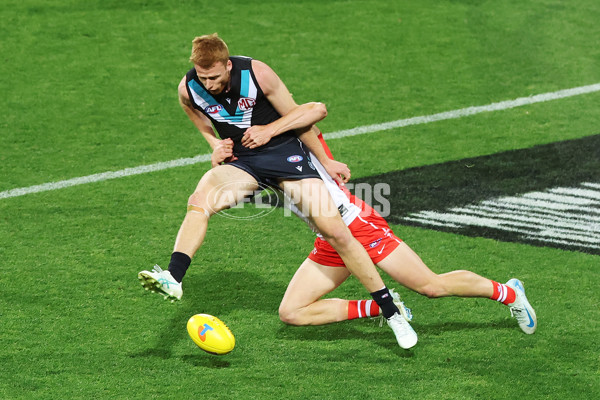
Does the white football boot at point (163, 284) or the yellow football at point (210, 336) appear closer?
the white football boot at point (163, 284)

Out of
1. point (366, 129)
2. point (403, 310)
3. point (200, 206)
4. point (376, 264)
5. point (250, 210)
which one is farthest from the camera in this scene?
point (366, 129)

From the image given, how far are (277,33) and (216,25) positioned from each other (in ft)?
2.63

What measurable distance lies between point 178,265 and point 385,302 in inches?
54.5

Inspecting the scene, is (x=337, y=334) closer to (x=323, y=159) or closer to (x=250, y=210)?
(x=323, y=159)

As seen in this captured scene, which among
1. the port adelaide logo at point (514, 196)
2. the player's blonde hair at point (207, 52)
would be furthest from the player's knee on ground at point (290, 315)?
the port adelaide logo at point (514, 196)

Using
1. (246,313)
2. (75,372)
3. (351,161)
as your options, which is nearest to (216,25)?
(351,161)

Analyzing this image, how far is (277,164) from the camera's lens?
20.2 feet

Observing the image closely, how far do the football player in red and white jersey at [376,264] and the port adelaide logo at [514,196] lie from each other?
5.18ft

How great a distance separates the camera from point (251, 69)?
241 inches

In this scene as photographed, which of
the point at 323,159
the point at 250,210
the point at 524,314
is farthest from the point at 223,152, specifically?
the point at 250,210

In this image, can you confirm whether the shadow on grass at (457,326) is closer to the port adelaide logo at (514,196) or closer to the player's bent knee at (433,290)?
the player's bent knee at (433,290)

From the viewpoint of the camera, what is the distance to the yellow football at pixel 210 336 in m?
6.02

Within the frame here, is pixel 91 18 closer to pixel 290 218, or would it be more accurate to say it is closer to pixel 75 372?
pixel 290 218

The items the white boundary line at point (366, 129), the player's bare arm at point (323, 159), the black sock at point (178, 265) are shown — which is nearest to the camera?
the black sock at point (178, 265)
